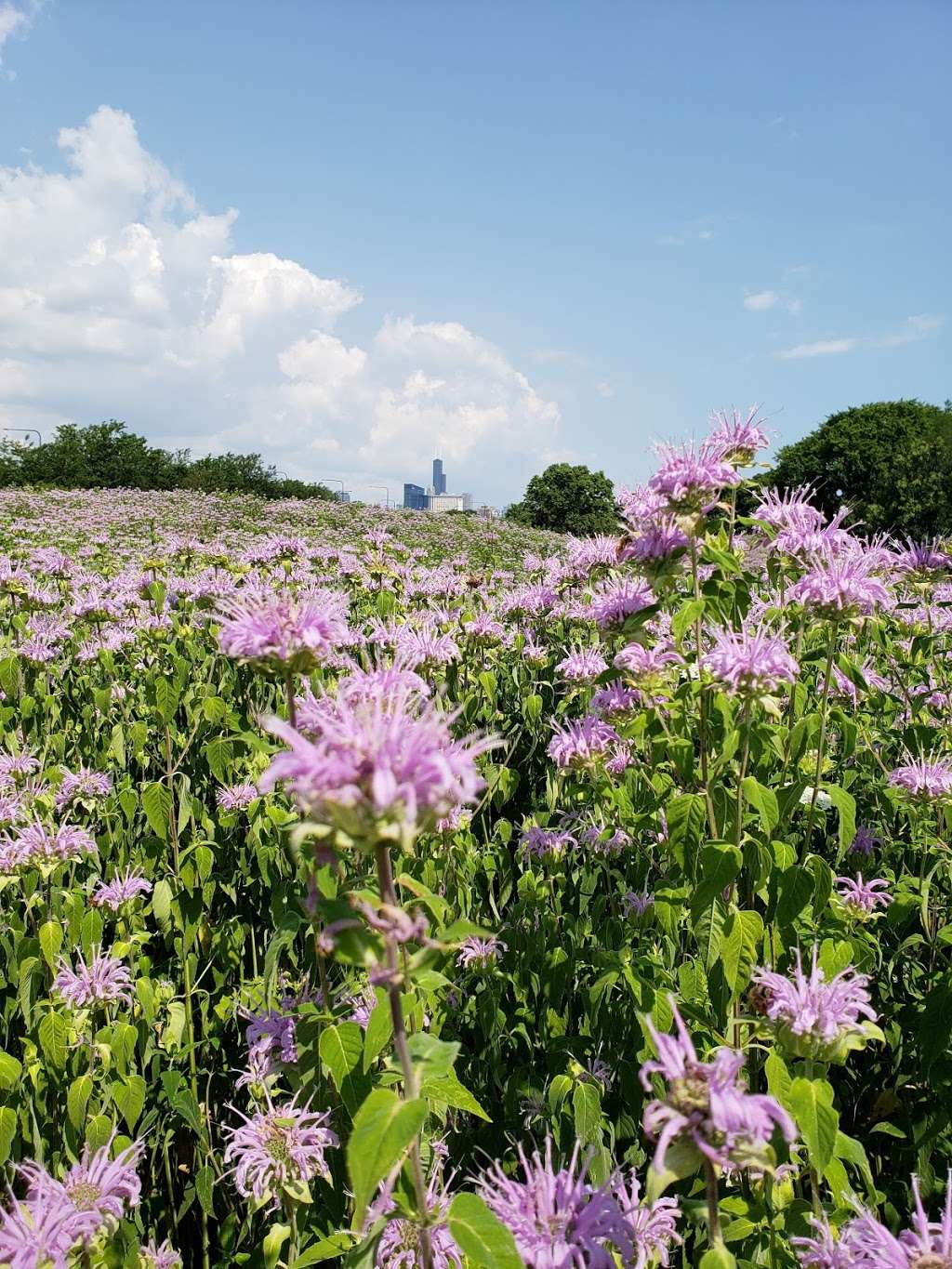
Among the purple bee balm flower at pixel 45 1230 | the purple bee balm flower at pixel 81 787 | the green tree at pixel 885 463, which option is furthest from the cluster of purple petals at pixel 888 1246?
the green tree at pixel 885 463

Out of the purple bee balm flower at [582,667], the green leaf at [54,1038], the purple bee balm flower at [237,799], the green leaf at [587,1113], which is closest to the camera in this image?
the green leaf at [587,1113]

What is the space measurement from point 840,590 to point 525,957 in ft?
5.31

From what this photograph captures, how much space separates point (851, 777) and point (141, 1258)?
8.77 feet

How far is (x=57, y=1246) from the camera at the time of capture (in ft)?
4.66

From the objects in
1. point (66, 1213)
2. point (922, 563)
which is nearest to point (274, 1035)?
point (66, 1213)

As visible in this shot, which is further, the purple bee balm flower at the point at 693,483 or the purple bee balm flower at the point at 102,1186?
the purple bee balm flower at the point at 693,483

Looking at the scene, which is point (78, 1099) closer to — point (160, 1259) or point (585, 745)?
point (160, 1259)

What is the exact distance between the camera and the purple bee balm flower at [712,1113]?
3.07ft

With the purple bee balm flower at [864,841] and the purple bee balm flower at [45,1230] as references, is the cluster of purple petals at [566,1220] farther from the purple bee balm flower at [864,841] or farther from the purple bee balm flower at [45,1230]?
the purple bee balm flower at [864,841]

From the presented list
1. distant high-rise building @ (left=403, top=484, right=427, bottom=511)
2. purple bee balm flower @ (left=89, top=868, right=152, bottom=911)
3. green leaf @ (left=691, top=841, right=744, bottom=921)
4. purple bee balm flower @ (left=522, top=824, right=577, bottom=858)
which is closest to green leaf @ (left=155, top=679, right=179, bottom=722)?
purple bee balm flower @ (left=89, top=868, right=152, bottom=911)

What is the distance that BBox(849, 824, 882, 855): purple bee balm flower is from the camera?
3.38 meters

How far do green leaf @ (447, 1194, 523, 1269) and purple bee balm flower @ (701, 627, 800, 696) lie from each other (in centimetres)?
136

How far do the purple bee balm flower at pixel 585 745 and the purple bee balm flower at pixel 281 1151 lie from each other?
57.1 inches

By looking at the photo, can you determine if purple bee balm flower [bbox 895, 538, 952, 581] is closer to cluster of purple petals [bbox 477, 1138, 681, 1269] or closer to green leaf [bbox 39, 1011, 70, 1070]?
cluster of purple petals [bbox 477, 1138, 681, 1269]
